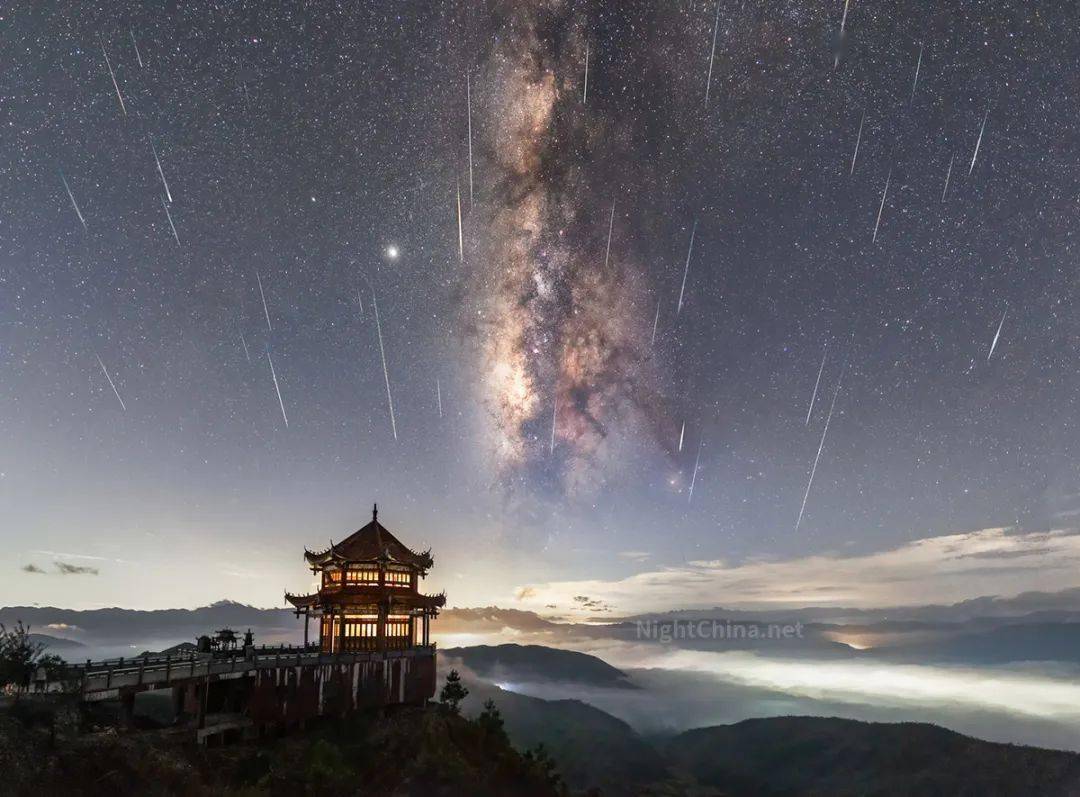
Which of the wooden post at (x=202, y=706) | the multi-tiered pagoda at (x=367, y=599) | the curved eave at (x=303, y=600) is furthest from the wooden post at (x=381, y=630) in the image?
the wooden post at (x=202, y=706)

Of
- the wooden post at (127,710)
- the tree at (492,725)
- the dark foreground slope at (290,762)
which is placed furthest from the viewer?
the tree at (492,725)

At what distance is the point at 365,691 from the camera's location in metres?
41.7

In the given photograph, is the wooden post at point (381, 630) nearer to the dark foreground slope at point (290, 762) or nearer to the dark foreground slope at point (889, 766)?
the dark foreground slope at point (290, 762)

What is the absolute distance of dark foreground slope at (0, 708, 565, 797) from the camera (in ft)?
70.1

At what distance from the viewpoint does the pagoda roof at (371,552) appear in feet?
159

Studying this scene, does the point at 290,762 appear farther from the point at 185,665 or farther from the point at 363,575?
the point at 363,575

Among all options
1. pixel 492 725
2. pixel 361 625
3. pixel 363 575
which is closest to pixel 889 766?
pixel 492 725

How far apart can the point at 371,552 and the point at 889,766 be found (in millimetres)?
155949

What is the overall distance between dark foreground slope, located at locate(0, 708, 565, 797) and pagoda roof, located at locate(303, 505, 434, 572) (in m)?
10.8

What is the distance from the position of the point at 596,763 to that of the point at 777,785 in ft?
169

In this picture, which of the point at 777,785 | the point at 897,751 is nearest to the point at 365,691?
the point at 897,751

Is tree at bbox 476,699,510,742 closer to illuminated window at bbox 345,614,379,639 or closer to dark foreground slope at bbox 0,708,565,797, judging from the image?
dark foreground slope at bbox 0,708,565,797

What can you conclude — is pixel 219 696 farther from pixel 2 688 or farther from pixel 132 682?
pixel 2 688

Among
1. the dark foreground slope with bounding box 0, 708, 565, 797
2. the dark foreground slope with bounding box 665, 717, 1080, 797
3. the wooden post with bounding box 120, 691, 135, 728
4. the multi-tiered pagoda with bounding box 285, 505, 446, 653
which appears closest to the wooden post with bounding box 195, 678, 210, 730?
the dark foreground slope with bounding box 0, 708, 565, 797
